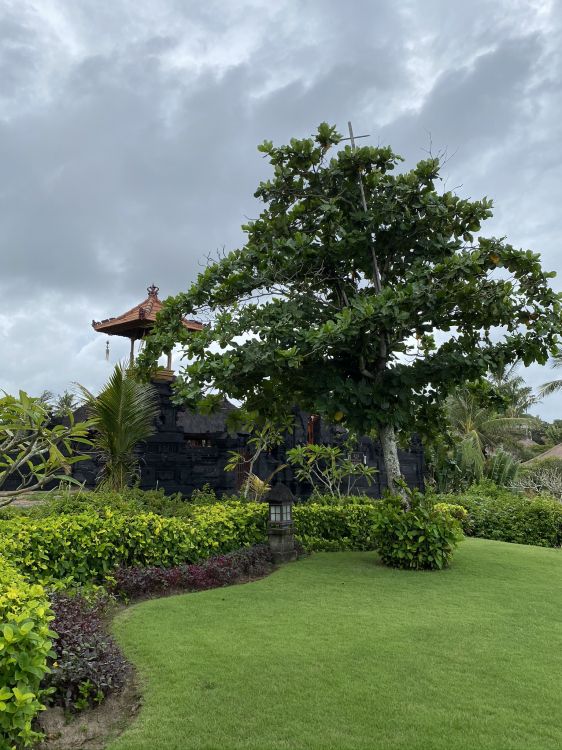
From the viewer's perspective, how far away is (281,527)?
8023mm

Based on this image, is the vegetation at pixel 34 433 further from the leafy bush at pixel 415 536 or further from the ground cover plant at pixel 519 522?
the ground cover plant at pixel 519 522

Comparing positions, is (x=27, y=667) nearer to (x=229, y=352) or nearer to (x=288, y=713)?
(x=288, y=713)

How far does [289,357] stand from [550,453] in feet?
81.2

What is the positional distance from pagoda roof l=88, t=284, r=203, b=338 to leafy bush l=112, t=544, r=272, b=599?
25.2 ft

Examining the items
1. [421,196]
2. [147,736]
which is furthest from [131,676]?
[421,196]

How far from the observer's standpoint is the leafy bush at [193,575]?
591 cm

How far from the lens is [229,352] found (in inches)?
277

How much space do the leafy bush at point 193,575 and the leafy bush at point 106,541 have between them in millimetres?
187

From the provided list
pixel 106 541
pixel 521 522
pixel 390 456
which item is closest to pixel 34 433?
pixel 106 541

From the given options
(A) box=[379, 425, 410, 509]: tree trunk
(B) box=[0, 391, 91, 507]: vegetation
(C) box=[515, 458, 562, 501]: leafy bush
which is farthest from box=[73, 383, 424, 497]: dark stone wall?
(C) box=[515, 458, 562, 501]: leafy bush

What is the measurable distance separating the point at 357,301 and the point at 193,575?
12.3 feet

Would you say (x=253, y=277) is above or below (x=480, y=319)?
above

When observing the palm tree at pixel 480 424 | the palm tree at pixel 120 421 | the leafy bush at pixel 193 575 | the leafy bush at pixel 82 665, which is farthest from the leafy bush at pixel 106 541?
the palm tree at pixel 480 424

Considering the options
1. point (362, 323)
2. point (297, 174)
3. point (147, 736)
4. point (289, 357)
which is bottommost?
point (147, 736)
